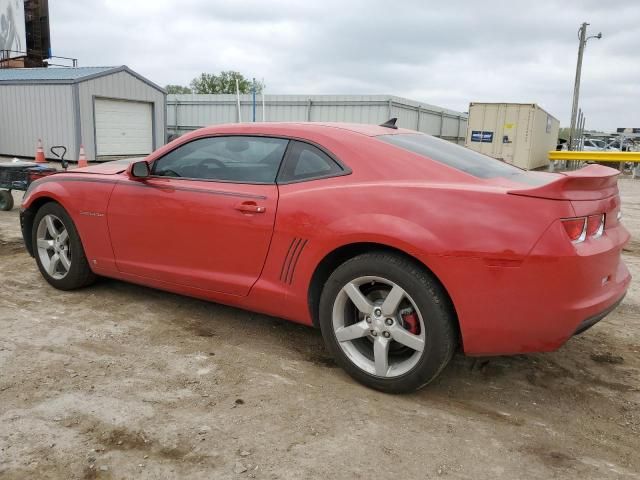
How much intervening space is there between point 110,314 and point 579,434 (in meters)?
3.20

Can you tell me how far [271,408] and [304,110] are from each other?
71.4 feet

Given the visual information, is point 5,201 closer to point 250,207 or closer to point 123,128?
point 250,207

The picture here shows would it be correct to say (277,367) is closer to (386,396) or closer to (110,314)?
(386,396)

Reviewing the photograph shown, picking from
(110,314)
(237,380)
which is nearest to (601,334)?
(237,380)

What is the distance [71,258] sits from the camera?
4.49m

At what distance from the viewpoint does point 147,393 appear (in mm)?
2932

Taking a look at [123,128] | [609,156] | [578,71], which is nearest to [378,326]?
[123,128]

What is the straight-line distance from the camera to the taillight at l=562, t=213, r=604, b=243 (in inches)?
101

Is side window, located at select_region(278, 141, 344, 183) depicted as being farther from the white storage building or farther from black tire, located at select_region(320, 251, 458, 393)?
the white storage building

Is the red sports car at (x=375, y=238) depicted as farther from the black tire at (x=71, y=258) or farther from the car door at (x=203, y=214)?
the black tire at (x=71, y=258)

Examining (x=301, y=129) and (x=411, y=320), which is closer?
(x=411, y=320)

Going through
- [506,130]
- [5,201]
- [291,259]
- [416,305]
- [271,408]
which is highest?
[506,130]

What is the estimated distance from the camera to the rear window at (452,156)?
3115 millimetres

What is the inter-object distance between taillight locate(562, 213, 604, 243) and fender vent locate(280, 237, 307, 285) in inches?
54.2
